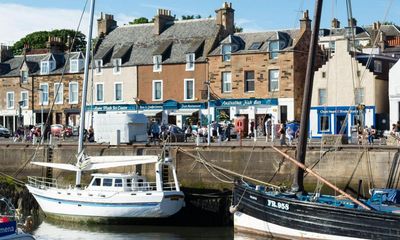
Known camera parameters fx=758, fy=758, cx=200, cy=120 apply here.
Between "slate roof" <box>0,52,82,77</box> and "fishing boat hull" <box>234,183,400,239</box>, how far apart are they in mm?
35160

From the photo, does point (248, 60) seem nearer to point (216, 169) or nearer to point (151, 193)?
point (216, 169)

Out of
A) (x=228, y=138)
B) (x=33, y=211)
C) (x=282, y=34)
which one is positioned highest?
(x=282, y=34)

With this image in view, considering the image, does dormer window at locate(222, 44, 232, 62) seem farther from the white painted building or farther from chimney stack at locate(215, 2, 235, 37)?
the white painted building

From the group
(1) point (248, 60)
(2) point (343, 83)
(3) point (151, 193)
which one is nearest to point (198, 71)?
(1) point (248, 60)

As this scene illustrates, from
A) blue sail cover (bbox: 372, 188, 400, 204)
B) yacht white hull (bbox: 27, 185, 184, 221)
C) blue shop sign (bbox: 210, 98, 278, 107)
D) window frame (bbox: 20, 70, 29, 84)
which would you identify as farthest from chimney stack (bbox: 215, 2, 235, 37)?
blue sail cover (bbox: 372, 188, 400, 204)

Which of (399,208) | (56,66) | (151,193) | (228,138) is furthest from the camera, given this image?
(56,66)

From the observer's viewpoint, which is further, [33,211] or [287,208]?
[33,211]

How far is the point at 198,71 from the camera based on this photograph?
5266cm

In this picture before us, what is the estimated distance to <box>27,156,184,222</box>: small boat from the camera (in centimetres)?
2925

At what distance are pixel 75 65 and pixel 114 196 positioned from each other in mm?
30569

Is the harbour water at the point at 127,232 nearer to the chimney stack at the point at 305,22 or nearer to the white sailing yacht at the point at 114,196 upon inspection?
the white sailing yacht at the point at 114,196

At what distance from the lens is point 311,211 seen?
77.0 ft

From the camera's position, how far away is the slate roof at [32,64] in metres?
59.9

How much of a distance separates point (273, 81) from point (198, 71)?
574 centimetres
